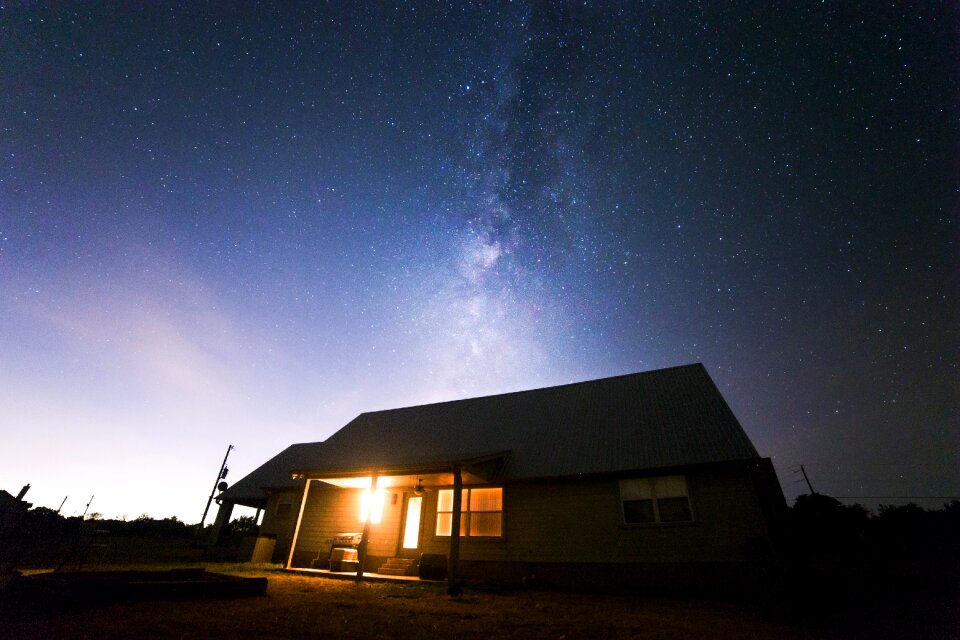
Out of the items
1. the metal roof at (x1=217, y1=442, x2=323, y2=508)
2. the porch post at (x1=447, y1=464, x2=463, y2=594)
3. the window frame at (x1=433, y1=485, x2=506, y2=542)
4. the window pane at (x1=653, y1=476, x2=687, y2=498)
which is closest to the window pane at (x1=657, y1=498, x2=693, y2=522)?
the window pane at (x1=653, y1=476, x2=687, y2=498)

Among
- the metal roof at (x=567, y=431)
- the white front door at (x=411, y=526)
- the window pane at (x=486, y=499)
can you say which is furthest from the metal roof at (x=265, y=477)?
the window pane at (x=486, y=499)

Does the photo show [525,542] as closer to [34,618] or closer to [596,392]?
[596,392]

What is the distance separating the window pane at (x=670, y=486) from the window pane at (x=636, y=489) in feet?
0.67

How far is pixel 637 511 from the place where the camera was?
12.2 metres

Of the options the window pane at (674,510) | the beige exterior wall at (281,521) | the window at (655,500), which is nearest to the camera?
the window pane at (674,510)

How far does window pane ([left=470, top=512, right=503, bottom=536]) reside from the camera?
13773 mm

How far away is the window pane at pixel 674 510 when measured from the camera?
11.7 metres

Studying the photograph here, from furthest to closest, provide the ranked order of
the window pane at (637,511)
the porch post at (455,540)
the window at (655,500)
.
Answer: the window pane at (637,511), the window at (655,500), the porch post at (455,540)

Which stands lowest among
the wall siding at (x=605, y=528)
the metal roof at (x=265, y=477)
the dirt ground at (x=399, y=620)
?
the dirt ground at (x=399, y=620)

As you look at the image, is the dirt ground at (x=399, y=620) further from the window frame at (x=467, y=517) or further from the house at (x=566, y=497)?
the window frame at (x=467, y=517)

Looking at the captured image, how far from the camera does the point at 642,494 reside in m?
12.4

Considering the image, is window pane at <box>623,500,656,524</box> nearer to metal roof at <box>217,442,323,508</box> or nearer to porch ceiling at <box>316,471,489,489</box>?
Result: porch ceiling at <box>316,471,489,489</box>

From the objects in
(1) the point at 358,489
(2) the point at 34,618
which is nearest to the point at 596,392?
(1) the point at 358,489

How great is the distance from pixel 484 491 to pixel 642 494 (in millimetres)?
5322
